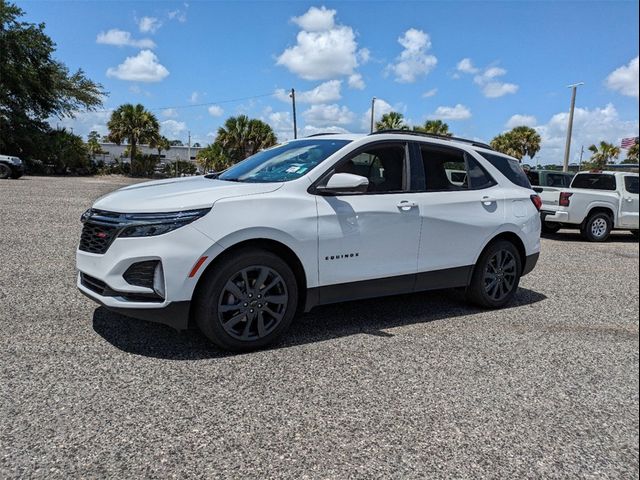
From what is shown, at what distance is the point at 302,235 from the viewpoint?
3867mm

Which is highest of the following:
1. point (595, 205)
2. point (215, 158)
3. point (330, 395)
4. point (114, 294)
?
point (215, 158)

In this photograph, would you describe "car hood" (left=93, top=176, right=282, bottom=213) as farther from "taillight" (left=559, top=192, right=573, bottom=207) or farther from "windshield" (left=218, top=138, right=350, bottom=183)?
"taillight" (left=559, top=192, right=573, bottom=207)

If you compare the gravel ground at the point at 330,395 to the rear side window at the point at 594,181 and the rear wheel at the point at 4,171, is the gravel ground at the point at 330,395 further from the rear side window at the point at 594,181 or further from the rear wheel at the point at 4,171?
the rear wheel at the point at 4,171

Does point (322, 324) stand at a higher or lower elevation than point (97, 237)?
lower

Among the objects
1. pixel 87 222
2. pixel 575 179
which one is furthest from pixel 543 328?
pixel 575 179

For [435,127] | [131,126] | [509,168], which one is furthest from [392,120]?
[509,168]

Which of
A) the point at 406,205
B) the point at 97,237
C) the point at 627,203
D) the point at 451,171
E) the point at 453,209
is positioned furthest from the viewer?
the point at 627,203

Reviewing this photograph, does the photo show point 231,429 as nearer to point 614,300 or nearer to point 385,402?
point 385,402

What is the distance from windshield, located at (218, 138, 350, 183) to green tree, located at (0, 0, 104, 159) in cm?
3453

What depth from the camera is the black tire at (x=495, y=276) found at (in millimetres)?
5102

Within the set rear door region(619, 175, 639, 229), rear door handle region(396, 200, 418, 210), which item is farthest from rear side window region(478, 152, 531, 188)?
rear door region(619, 175, 639, 229)

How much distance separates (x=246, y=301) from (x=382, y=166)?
1.82 meters

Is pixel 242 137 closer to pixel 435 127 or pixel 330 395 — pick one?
pixel 435 127

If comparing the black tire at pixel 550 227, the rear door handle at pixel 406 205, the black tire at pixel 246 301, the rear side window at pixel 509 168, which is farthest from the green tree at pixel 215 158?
the black tire at pixel 246 301
